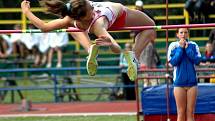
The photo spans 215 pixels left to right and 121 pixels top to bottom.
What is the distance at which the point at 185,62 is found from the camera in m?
12.4

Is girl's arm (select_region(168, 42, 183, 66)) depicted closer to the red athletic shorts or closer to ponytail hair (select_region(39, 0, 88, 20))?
the red athletic shorts

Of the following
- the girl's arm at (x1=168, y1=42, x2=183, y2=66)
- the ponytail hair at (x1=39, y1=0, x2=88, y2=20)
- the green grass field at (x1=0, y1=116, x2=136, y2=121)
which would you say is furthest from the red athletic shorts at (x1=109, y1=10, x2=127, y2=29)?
the green grass field at (x1=0, y1=116, x2=136, y2=121)

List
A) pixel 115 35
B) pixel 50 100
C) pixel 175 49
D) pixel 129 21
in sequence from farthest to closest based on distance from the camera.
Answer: pixel 115 35
pixel 50 100
pixel 175 49
pixel 129 21

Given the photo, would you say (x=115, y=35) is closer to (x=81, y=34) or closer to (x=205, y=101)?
(x=205, y=101)

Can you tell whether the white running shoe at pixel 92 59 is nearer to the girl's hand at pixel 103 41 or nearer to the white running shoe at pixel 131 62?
the girl's hand at pixel 103 41

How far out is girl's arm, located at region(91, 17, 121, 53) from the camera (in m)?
9.55

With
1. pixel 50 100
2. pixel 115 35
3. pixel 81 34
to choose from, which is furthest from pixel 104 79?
pixel 81 34

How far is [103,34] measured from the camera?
964cm

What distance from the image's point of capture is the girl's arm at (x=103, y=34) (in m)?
9.55

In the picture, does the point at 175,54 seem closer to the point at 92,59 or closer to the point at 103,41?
the point at 92,59

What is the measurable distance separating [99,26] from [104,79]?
12599 millimetres

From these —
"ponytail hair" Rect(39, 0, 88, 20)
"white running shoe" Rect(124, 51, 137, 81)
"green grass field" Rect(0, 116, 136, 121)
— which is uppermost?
"ponytail hair" Rect(39, 0, 88, 20)

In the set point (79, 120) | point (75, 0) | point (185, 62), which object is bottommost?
point (79, 120)

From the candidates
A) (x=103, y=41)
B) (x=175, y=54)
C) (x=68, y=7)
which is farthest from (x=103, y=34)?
(x=175, y=54)
